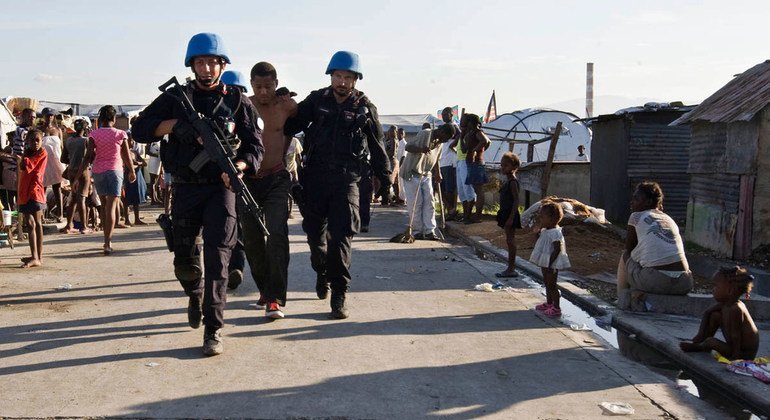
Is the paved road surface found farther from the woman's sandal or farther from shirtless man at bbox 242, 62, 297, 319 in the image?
shirtless man at bbox 242, 62, 297, 319

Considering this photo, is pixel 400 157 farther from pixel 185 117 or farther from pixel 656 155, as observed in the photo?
pixel 185 117

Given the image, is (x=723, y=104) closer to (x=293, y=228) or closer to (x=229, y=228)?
(x=293, y=228)

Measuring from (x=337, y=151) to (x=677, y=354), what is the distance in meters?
3.00

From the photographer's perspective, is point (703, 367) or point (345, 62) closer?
point (703, 367)

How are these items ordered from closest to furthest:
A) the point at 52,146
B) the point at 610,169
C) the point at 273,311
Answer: the point at 273,311 → the point at 52,146 → the point at 610,169

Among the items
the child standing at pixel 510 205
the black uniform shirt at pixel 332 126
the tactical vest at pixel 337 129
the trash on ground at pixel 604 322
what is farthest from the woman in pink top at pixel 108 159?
the trash on ground at pixel 604 322

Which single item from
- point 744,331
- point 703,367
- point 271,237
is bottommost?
point 703,367

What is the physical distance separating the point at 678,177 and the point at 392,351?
11.8m

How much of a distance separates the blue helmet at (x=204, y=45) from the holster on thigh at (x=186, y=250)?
1136mm

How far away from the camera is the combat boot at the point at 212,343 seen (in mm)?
5430

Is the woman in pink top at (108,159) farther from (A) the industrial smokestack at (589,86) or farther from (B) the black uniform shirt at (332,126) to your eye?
(A) the industrial smokestack at (589,86)

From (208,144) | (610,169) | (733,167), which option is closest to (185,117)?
(208,144)

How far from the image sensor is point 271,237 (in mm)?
6684

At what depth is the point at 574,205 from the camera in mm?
14297
